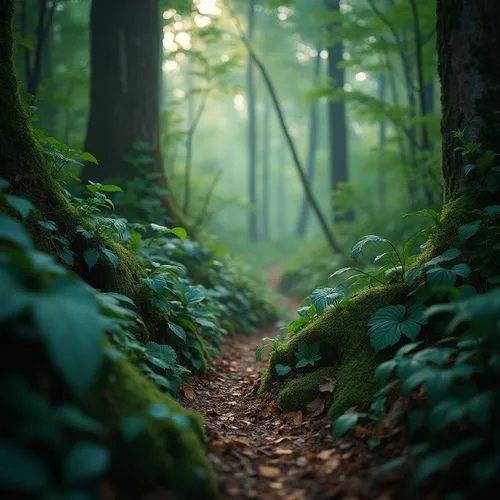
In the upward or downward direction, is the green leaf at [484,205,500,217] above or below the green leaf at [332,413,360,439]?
above

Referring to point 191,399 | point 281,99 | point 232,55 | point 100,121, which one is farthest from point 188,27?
point 281,99

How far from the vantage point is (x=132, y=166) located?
649 cm

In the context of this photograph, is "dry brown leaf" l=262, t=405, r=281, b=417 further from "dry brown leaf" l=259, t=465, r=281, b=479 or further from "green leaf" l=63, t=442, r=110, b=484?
"green leaf" l=63, t=442, r=110, b=484

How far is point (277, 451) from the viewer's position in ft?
8.82

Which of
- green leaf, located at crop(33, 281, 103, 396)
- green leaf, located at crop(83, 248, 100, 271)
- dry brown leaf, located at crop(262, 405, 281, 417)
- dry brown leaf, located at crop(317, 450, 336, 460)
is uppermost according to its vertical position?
green leaf, located at crop(83, 248, 100, 271)

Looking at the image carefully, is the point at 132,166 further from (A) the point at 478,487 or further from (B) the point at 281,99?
(B) the point at 281,99

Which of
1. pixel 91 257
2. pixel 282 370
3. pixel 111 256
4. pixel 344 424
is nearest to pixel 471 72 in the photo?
pixel 282 370

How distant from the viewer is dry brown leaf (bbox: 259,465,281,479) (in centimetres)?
237

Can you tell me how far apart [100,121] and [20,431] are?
5.80 m

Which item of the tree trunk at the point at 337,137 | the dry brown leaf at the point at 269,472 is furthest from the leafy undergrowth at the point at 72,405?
the tree trunk at the point at 337,137

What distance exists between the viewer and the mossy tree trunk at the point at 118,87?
6.41 meters

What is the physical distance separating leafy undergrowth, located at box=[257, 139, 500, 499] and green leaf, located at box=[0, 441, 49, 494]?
1.48 m

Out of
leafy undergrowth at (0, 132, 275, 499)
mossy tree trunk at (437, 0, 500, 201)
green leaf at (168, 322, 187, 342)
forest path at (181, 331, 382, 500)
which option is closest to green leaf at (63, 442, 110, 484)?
leafy undergrowth at (0, 132, 275, 499)

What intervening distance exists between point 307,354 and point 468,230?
1557 millimetres
